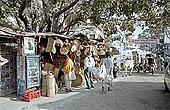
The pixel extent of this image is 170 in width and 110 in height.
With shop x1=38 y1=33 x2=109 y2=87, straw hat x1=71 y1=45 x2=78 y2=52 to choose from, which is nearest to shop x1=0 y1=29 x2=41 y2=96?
shop x1=38 y1=33 x2=109 y2=87

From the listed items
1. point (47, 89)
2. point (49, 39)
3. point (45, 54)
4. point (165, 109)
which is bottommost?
point (165, 109)

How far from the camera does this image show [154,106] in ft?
21.2

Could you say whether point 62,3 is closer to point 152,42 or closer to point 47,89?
point 47,89

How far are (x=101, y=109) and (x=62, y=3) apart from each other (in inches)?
277

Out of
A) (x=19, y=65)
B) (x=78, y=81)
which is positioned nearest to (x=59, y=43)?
(x=19, y=65)

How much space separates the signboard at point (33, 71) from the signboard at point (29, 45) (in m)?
0.26

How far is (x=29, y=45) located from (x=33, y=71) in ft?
3.36

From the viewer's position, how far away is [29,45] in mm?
7652

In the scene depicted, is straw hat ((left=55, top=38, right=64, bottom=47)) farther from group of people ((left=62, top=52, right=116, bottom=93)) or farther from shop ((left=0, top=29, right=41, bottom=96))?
shop ((left=0, top=29, right=41, bottom=96))

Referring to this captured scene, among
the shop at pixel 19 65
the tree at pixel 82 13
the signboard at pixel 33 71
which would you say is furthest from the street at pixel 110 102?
the tree at pixel 82 13

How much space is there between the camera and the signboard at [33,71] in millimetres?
7391

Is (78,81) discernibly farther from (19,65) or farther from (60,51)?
(19,65)

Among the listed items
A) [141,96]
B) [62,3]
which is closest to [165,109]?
[141,96]

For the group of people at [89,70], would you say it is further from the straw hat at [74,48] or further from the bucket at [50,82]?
the bucket at [50,82]
